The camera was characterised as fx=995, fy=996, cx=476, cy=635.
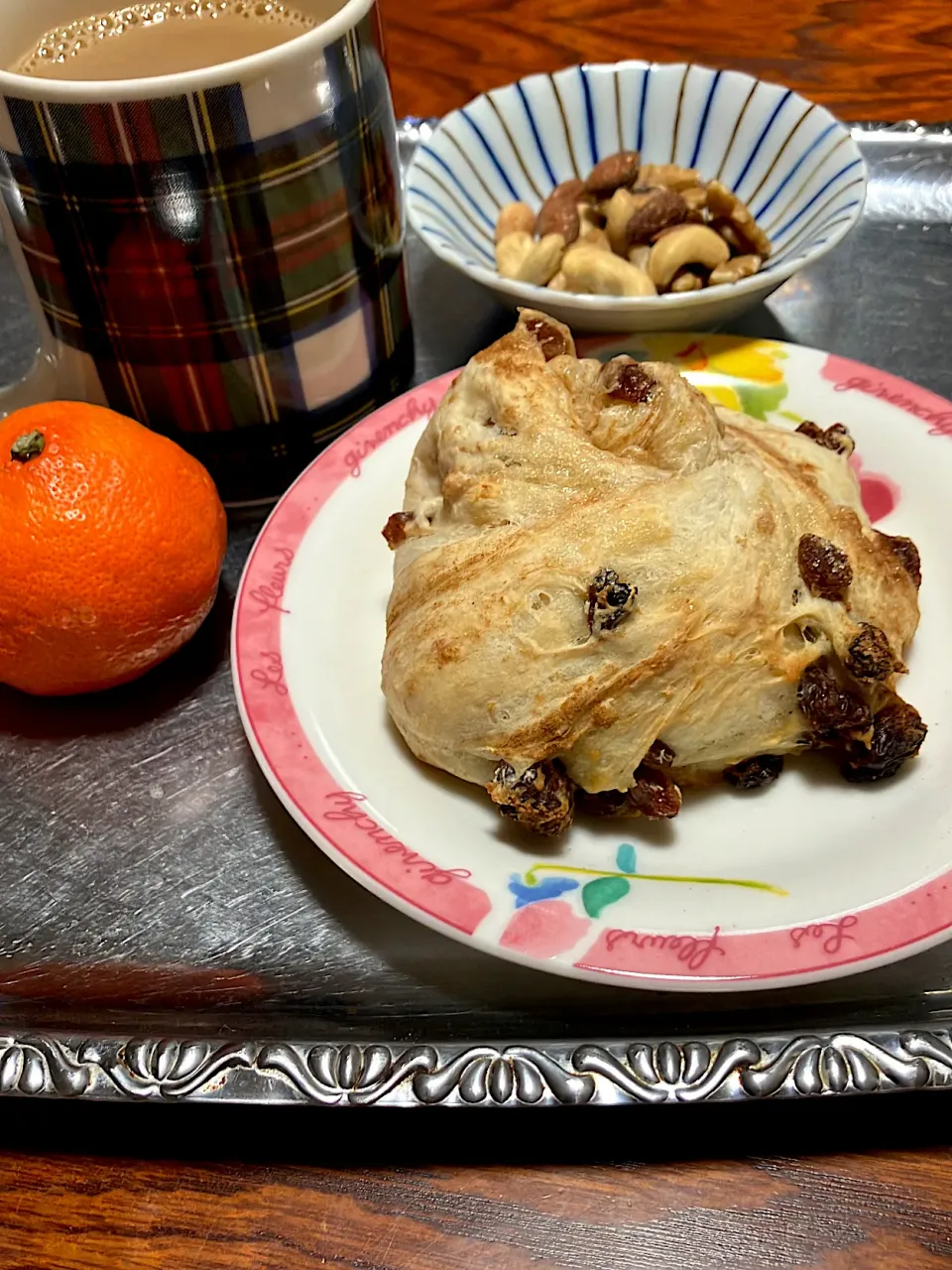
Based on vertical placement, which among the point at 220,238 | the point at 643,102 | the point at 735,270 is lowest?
the point at 735,270

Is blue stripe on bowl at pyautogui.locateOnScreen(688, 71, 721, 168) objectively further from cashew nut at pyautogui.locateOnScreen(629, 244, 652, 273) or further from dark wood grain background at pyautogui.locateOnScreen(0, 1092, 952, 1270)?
dark wood grain background at pyautogui.locateOnScreen(0, 1092, 952, 1270)

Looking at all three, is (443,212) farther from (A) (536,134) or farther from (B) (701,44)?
(B) (701,44)

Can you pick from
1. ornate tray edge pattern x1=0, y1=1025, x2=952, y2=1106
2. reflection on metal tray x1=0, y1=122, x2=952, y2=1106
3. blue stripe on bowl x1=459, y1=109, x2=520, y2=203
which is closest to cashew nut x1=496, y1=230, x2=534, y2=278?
blue stripe on bowl x1=459, y1=109, x2=520, y2=203

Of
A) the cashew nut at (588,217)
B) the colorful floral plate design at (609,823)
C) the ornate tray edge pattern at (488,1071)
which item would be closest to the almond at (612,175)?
the cashew nut at (588,217)

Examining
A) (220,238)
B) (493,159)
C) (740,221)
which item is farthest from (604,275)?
(220,238)

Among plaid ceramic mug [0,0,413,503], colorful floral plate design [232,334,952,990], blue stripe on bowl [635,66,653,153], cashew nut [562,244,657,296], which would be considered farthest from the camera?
blue stripe on bowl [635,66,653,153]
